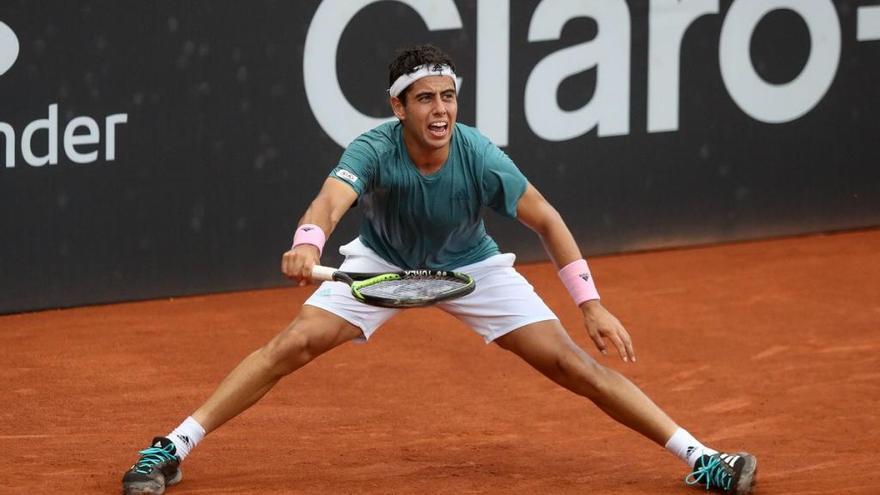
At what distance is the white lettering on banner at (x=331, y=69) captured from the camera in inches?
384

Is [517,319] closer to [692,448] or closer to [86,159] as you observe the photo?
[692,448]

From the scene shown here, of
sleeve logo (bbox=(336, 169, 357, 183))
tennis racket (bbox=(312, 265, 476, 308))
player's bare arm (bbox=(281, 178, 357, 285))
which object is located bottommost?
tennis racket (bbox=(312, 265, 476, 308))

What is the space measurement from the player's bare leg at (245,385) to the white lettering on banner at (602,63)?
3901 mm

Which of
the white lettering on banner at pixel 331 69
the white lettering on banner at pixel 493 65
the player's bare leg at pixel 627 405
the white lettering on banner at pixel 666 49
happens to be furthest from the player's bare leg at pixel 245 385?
the white lettering on banner at pixel 666 49

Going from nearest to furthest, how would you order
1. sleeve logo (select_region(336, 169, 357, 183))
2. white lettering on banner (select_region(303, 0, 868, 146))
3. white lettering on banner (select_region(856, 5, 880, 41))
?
sleeve logo (select_region(336, 169, 357, 183)) → white lettering on banner (select_region(303, 0, 868, 146)) → white lettering on banner (select_region(856, 5, 880, 41))

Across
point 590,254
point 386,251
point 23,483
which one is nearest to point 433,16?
point 590,254

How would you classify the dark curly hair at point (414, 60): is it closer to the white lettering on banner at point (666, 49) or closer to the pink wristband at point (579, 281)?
the pink wristband at point (579, 281)

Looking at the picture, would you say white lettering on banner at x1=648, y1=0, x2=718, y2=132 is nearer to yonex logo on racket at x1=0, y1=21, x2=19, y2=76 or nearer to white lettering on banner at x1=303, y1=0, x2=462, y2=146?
white lettering on banner at x1=303, y1=0, x2=462, y2=146

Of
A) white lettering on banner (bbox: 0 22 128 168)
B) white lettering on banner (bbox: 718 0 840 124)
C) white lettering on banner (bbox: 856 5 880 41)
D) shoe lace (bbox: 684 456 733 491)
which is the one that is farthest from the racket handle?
white lettering on banner (bbox: 856 5 880 41)

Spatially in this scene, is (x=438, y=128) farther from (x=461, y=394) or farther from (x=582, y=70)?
(x=582, y=70)

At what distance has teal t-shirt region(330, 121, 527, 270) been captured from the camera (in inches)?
240

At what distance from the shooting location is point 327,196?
589 cm

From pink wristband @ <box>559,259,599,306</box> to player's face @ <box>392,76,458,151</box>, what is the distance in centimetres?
67

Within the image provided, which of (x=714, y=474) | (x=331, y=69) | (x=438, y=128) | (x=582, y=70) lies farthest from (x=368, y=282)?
(x=582, y=70)
